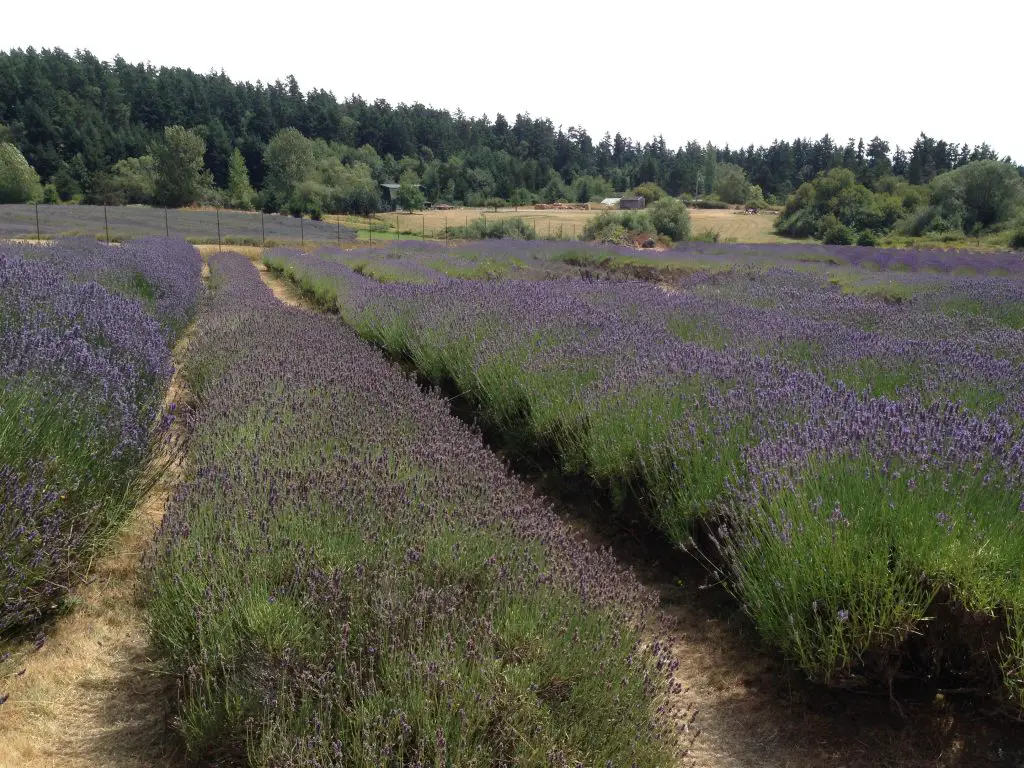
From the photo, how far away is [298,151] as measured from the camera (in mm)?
66312

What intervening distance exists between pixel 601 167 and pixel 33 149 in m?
80.8

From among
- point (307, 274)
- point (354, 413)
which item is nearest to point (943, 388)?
point (354, 413)

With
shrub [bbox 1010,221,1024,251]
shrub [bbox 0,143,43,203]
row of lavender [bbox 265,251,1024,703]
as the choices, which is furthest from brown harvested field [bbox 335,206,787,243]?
row of lavender [bbox 265,251,1024,703]

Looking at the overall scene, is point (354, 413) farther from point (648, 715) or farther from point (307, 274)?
point (307, 274)

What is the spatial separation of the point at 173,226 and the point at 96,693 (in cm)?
3900

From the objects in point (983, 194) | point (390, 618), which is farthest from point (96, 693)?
point (983, 194)

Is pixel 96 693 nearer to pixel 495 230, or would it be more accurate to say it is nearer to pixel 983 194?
pixel 495 230

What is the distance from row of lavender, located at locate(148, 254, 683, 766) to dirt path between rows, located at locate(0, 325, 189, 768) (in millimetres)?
251

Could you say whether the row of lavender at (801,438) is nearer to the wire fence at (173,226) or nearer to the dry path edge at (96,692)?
the dry path edge at (96,692)

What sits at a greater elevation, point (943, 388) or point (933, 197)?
point (933, 197)

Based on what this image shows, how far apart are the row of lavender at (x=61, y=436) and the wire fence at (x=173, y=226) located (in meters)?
24.8

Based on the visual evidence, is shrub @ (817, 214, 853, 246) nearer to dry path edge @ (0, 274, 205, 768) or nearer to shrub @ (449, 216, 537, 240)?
shrub @ (449, 216, 537, 240)

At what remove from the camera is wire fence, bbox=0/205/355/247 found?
3042 cm

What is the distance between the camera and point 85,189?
196 feet
